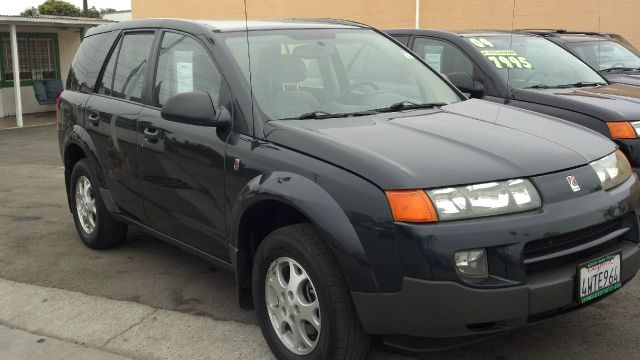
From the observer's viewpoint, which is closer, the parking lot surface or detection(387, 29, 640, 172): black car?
the parking lot surface

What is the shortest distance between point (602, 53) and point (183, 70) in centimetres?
646

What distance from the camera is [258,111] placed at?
3.59 metres

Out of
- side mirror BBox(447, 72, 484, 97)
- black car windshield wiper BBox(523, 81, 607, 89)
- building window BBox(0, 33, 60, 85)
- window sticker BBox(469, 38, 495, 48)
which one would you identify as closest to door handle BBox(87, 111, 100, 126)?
side mirror BBox(447, 72, 484, 97)

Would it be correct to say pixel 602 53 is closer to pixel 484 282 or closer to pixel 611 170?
pixel 611 170

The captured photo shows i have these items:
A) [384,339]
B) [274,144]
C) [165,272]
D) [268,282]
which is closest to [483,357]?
[384,339]

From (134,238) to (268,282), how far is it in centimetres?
278

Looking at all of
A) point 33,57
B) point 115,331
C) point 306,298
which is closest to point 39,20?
point 33,57

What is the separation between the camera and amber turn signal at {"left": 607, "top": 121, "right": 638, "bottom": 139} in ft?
17.2

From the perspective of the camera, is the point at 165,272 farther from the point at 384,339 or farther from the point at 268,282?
the point at 384,339

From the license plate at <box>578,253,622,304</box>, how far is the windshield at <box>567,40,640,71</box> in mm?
5933

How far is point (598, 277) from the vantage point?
302 centimetres

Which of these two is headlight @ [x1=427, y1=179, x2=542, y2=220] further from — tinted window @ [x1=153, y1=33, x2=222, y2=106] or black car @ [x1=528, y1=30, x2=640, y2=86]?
black car @ [x1=528, y1=30, x2=640, y2=86]

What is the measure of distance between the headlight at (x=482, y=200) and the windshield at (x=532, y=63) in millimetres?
3637

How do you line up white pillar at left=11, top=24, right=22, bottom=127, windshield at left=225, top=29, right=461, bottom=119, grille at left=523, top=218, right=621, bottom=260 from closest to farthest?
grille at left=523, top=218, right=621, bottom=260
windshield at left=225, top=29, right=461, bottom=119
white pillar at left=11, top=24, right=22, bottom=127
